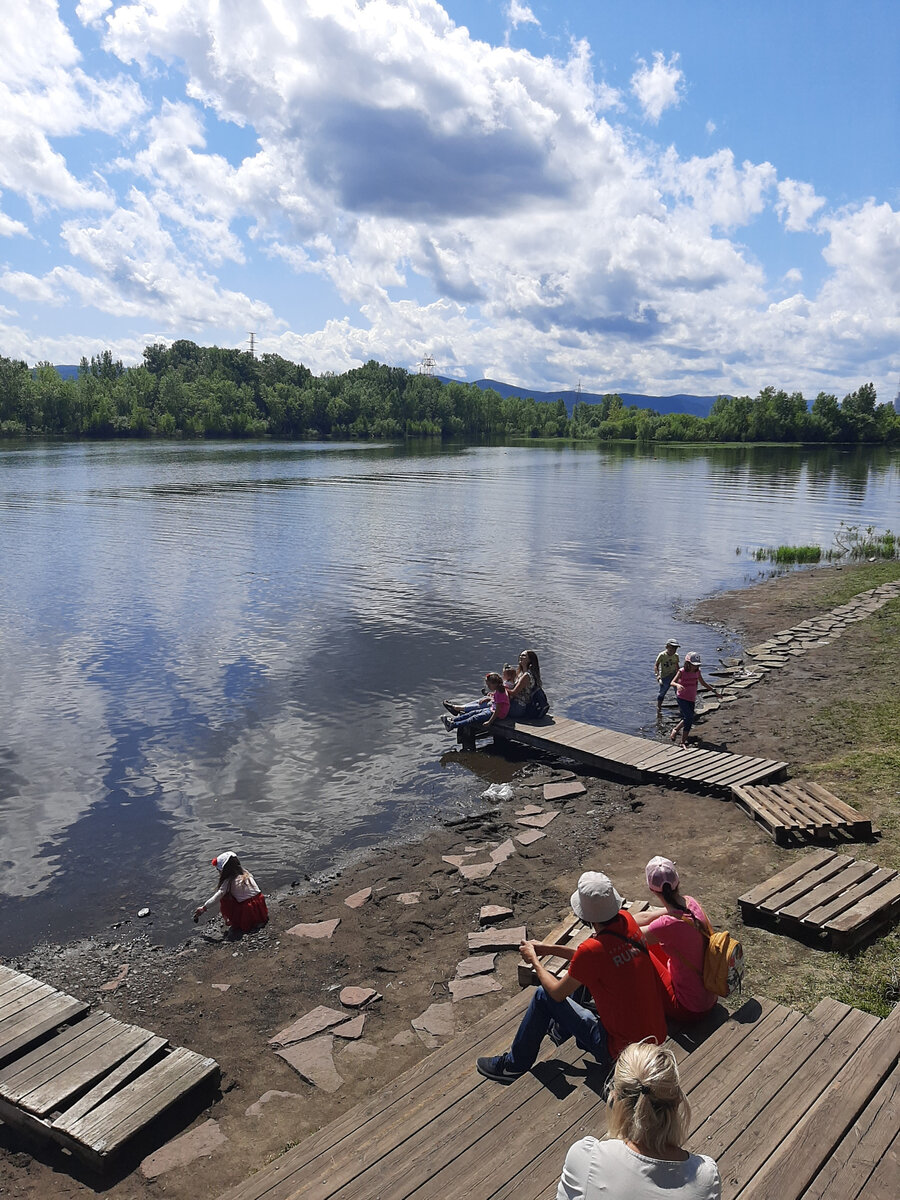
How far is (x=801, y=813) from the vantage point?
509 inches

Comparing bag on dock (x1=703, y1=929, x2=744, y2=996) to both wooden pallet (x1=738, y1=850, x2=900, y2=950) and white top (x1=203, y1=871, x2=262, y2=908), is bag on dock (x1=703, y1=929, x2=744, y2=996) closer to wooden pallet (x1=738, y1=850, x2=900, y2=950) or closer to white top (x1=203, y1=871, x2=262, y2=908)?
wooden pallet (x1=738, y1=850, x2=900, y2=950)

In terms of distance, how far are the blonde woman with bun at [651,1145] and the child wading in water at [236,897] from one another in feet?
27.7

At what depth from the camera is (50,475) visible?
81938 mm

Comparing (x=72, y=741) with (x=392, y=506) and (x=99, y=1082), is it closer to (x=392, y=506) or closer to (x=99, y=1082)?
(x=99, y=1082)

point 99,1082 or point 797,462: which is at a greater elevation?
point 797,462

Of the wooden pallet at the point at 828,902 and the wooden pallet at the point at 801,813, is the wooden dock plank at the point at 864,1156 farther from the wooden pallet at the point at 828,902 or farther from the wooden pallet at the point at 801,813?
the wooden pallet at the point at 801,813

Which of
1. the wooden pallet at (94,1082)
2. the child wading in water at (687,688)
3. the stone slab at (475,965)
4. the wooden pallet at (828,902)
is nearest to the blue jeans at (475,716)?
the child wading in water at (687,688)

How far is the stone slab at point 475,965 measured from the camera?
1025 centimetres

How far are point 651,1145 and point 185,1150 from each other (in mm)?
5485

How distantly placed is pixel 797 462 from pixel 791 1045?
433 ft

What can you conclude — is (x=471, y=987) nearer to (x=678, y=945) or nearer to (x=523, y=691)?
(x=678, y=945)

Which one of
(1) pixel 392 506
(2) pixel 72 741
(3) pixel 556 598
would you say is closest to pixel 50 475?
(1) pixel 392 506

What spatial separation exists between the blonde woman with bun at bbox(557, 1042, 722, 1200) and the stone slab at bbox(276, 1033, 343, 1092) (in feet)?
16.8

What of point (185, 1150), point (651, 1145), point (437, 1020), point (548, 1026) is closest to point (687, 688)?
point (437, 1020)
